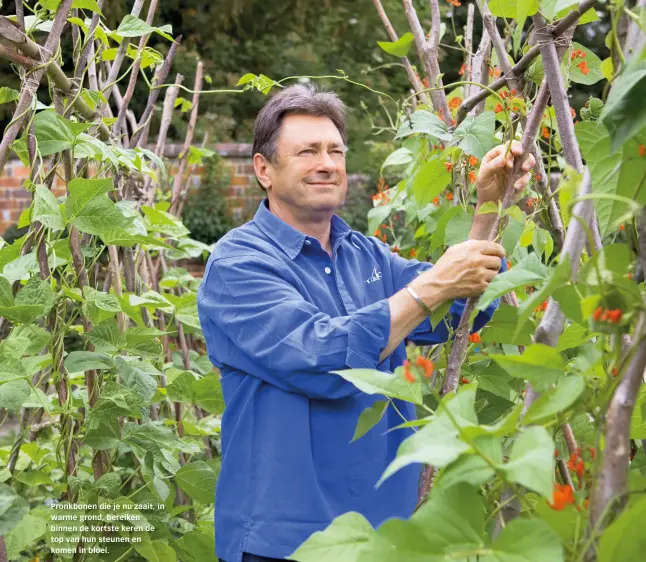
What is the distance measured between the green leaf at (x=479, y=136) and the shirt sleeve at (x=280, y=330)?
0.33 metres

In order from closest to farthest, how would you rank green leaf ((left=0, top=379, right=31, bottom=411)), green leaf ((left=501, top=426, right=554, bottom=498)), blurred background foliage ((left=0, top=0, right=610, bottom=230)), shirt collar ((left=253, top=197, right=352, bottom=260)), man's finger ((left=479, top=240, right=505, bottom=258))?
green leaf ((left=501, top=426, right=554, bottom=498)) < man's finger ((left=479, top=240, right=505, bottom=258)) < green leaf ((left=0, top=379, right=31, bottom=411)) < shirt collar ((left=253, top=197, right=352, bottom=260)) < blurred background foliage ((left=0, top=0, right=610, bottom=230))

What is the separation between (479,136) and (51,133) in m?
0.95

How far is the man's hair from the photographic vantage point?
2.16 meters

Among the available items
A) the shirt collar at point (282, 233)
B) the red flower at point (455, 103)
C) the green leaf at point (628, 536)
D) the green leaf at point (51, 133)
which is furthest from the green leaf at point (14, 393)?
the red flower at point (455, 103)

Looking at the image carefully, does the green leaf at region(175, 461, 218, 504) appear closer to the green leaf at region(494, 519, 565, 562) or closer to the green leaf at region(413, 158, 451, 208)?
the green leaf at region(413, 158, 451, 208)

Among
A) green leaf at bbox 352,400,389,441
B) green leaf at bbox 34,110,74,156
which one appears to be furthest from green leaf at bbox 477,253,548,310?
green leaf at bbox 34,110,74,156

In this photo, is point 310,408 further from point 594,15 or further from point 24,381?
point 594,15

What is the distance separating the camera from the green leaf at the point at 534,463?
2.74ft

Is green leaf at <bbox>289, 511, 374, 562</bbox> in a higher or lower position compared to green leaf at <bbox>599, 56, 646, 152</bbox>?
lower

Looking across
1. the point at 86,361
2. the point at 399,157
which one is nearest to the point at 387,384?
the point at 86,361

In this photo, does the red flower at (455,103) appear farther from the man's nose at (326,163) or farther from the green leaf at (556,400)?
the green leaf at (556,400)

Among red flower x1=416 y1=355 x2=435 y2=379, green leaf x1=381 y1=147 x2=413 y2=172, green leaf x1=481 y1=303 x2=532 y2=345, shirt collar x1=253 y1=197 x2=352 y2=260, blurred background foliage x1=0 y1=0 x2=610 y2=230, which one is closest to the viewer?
red flower x1=416 y1=355 x2=435 y2=379

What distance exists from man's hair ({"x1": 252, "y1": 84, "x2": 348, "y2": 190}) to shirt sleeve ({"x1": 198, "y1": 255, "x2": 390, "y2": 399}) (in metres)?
0.34

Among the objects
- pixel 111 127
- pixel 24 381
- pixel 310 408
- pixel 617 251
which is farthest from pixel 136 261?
pixel 617 251
